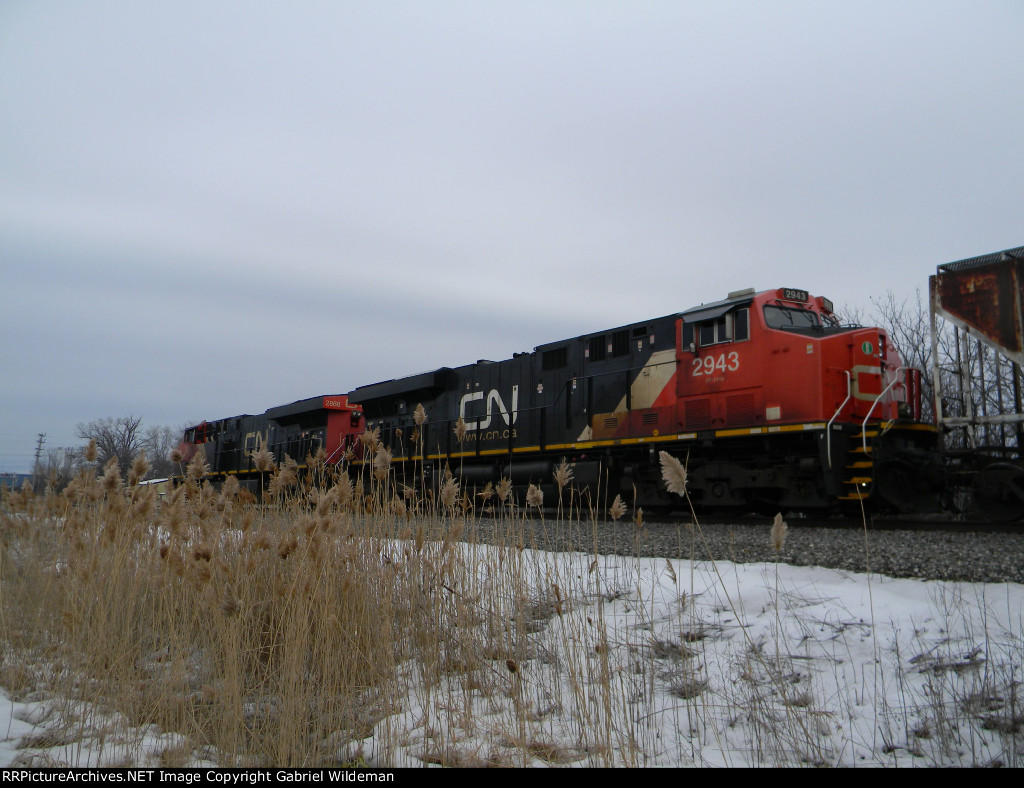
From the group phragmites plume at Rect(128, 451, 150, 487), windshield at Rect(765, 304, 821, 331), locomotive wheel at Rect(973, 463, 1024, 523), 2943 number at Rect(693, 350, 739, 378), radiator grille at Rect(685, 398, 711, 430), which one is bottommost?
locomotive wheel at Rect(973, 463, 1024, 523)

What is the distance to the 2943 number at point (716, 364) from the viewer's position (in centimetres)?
1062

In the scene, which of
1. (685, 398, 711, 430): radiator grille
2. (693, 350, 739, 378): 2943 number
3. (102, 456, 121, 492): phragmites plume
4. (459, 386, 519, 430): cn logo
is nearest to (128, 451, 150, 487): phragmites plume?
(102, 456, 121, 492): phragmites plume

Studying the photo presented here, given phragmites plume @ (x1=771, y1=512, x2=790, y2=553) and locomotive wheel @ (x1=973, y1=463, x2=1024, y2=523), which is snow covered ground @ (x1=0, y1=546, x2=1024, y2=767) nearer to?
phragmites plume @ (x1=771, y1=512, x2=790, y2=553)

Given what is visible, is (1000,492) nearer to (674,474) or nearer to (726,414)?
(726,414)

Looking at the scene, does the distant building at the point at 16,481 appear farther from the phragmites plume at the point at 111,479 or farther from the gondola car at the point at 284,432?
the gondola car at the point at 284,432

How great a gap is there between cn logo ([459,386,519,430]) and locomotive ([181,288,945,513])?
3cm

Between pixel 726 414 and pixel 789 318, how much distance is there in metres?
1.85

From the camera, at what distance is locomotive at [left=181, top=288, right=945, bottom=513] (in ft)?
30.0

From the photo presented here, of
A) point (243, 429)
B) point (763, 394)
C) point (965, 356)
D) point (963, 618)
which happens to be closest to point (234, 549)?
point (963, 618)

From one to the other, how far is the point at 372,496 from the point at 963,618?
3.64m

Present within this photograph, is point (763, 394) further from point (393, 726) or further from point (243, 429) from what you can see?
point (243, 429)

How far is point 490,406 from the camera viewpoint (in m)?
15.2

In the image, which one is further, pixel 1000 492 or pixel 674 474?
pixel 1000 492

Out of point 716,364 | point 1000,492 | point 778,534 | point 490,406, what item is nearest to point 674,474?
point 778,534
